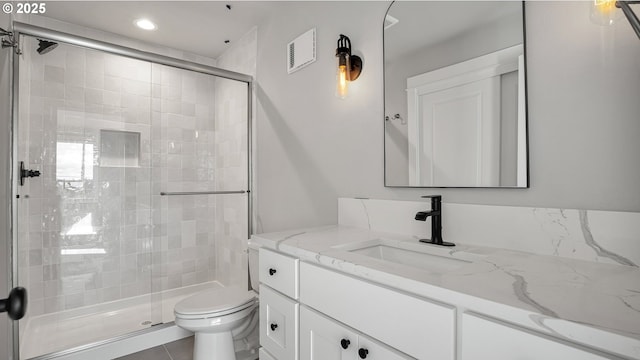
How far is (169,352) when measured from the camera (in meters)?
2.02

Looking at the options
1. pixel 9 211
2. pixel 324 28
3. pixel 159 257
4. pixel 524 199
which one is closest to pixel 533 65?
pixel 524 199

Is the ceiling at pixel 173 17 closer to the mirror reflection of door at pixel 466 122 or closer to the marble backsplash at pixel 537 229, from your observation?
the mirror reflection of door at pixel 466 122

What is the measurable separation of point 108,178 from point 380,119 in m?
2.12

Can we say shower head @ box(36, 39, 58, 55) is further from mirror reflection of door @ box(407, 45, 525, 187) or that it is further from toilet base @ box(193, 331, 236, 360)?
mirror reflection of door @ box(407, 45, 525, 187)

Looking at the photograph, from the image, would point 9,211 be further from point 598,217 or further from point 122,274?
point 598,217

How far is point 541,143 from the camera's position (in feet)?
3.41

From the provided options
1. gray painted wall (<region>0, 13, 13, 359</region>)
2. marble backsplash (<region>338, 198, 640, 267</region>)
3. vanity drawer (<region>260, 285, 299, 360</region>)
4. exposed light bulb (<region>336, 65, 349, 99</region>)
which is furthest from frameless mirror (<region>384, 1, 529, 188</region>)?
gray painted wall (<region>0, 13, 13, 359</region>)

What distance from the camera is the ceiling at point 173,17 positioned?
7.50 ft

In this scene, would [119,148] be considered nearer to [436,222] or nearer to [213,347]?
[213,347]

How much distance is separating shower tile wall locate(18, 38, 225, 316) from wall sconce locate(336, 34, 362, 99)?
139cm

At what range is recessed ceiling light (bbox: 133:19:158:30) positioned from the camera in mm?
2502

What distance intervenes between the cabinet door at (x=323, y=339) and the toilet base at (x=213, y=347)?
0.82m

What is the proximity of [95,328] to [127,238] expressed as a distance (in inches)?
25.7

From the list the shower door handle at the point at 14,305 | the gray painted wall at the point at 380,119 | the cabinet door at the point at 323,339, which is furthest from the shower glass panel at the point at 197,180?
the shower door handle at the point at 14,305
